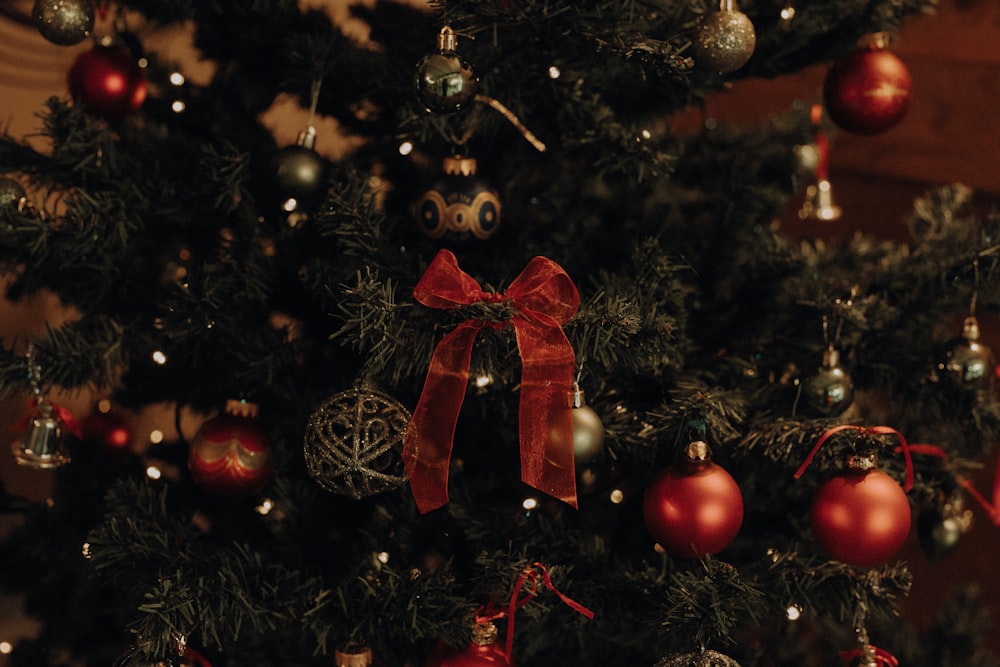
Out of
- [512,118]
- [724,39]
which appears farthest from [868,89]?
[512,118]

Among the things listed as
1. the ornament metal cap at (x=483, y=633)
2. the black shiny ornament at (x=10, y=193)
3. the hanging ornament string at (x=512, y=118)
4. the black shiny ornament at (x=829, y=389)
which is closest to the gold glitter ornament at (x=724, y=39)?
the hanging ornament string at (x=512, y=118)

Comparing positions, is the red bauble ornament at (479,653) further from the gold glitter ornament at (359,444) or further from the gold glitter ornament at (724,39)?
the gold glitter ornament at (724,39)

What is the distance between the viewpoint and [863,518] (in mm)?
754

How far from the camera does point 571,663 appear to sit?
98 cm

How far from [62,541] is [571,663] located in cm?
58

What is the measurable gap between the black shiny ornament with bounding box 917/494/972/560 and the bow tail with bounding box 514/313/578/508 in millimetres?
543

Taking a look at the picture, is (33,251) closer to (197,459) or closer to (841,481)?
(197,459)

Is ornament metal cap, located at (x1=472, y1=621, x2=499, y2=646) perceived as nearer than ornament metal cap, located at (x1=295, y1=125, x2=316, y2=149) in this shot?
Yes

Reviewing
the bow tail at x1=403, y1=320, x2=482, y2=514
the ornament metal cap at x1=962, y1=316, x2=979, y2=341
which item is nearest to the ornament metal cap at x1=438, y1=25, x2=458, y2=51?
the bow tail at x1=403, y1=320, x2=482, y2=514

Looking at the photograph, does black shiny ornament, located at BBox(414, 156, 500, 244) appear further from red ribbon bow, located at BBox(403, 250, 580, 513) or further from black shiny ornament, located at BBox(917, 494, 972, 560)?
black shiny ornament, located at BBox(917, 494, 972, 560)

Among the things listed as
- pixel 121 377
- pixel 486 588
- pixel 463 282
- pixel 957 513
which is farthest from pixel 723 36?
pixel 121 377

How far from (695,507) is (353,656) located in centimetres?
30

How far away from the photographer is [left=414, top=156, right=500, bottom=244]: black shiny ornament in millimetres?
837

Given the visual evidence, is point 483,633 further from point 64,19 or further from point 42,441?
point 64,19
